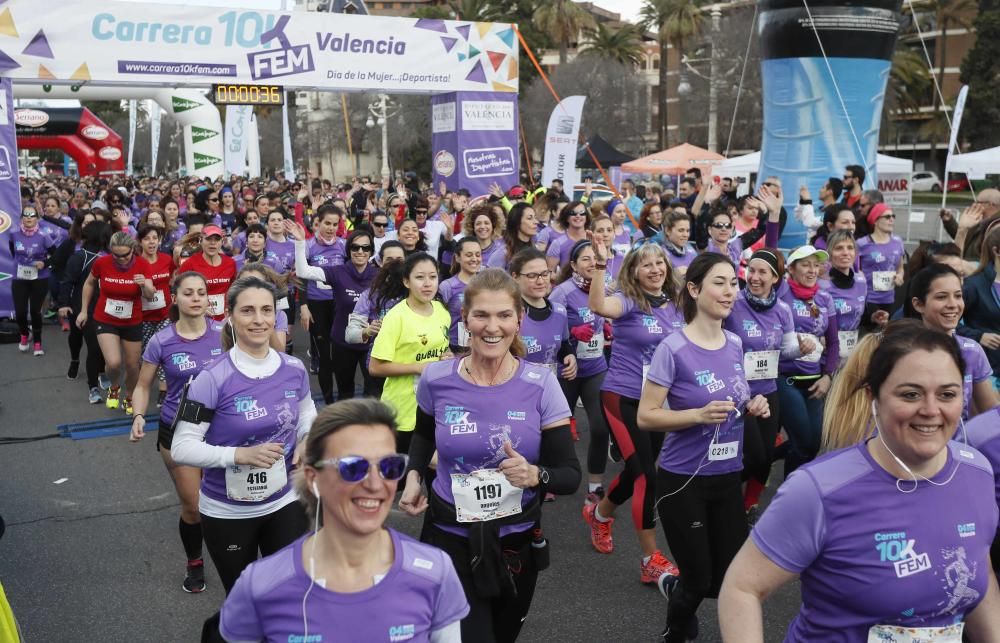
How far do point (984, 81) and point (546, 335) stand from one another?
48.8 meters

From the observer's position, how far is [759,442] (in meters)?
4.71

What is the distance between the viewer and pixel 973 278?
573 cm

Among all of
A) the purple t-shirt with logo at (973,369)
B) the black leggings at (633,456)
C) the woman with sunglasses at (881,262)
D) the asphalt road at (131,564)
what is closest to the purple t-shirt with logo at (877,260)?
the woman with sunglasses at (881,262)

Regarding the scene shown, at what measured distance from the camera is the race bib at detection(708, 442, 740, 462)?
4.36m

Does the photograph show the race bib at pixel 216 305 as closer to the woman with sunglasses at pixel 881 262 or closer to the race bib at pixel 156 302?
the race bib at pixel 156 302

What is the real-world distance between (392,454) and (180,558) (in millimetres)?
4160

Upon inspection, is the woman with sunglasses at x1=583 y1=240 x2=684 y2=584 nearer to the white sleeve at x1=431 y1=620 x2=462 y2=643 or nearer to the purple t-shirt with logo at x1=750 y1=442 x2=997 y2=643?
the purple t-shirt with logo at x1=750 y1=442 x2=997 y2=643

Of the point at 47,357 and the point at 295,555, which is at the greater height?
the point at 295,555

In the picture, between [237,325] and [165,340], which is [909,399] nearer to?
[237,325]

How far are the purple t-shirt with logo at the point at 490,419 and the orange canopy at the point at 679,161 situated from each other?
24257 mm

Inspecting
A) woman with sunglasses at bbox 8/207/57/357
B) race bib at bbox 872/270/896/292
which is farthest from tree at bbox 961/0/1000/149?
woman with sunglasses at bbox 8/207/57/357

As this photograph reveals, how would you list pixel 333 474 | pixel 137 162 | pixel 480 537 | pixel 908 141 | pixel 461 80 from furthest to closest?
pixel 137 162 < pixel 908 141 < pixel 461 80 < pixel 480 537 < pixel 333 474

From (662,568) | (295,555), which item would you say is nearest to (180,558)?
(662,568)

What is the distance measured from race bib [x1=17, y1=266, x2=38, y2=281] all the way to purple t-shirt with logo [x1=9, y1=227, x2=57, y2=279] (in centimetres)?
5
